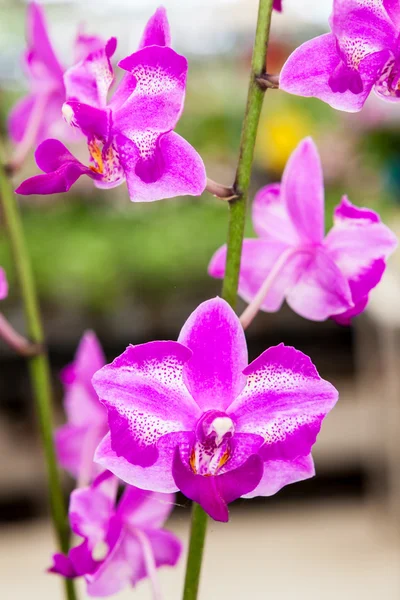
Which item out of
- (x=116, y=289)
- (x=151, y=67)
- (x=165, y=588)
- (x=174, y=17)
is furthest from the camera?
(x=174, y=17)

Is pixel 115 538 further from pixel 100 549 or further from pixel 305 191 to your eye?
pixel 305 191

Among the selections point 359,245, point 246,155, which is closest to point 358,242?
point 359,245

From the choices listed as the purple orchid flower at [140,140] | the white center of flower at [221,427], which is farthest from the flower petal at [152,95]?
the white center of flower at [221,427]

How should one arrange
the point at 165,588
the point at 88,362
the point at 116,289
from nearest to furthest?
the point at 88,362
the point at 165,588
the point at 116,289

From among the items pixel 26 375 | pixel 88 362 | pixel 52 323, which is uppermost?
pixel 88 362

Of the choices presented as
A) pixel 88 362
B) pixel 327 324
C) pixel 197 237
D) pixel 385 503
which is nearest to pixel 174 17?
pixel 197 237

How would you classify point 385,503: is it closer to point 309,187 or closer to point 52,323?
point 52,323
